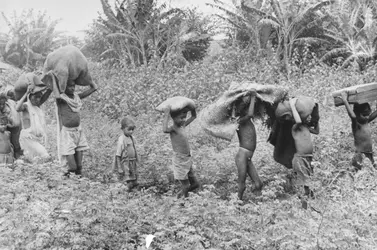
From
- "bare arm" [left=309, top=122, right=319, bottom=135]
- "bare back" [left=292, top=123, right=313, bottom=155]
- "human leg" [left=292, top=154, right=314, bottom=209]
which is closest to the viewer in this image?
"human leg" [left=292, top=154, right=314, bottom=209]

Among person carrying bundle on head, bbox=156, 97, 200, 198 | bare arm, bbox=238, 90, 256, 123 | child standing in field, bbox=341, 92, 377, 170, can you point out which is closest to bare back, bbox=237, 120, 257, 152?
bare arm, bbox=238, 90, 256, 123

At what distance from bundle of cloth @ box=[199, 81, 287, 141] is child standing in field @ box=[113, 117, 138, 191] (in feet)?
3.50

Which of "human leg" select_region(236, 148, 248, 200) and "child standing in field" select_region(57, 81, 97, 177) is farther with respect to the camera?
"child standing in field" select_region(57, 81, 97, 177)

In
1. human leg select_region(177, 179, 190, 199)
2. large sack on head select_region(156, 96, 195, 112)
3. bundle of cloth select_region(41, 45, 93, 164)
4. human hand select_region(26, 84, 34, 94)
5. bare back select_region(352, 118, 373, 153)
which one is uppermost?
bundle of cloth select_region(41, 45, 93, 164)

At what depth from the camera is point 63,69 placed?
5863 mm

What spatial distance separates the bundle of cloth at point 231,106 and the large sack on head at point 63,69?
1796 mm

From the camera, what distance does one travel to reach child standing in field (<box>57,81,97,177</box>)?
5914 mm

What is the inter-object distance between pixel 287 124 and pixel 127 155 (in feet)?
6.92

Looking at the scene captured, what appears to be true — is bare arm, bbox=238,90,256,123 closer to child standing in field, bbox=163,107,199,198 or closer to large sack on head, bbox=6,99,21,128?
child standing in field, bbox=163,107,199,198

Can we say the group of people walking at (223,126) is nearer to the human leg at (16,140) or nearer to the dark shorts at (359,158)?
the dark shorts at (359,158)

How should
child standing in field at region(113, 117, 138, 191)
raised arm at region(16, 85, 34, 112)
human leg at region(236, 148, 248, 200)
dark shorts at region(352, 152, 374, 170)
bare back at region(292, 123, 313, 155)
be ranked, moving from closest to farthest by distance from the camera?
bare back at region(292, 123, 313, 155)
human leg at region(236, 148, 248, 200)
dark shorts at region(352, 152, 374, 170)
child standing in field at region(113, 117, 138, 191)
raised arm at region(16, 85, 34, 112)

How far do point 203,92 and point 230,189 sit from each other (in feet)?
18.8

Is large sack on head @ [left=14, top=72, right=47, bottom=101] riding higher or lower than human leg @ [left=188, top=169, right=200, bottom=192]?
higher

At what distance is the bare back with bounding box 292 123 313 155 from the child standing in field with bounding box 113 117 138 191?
6.94 feet
